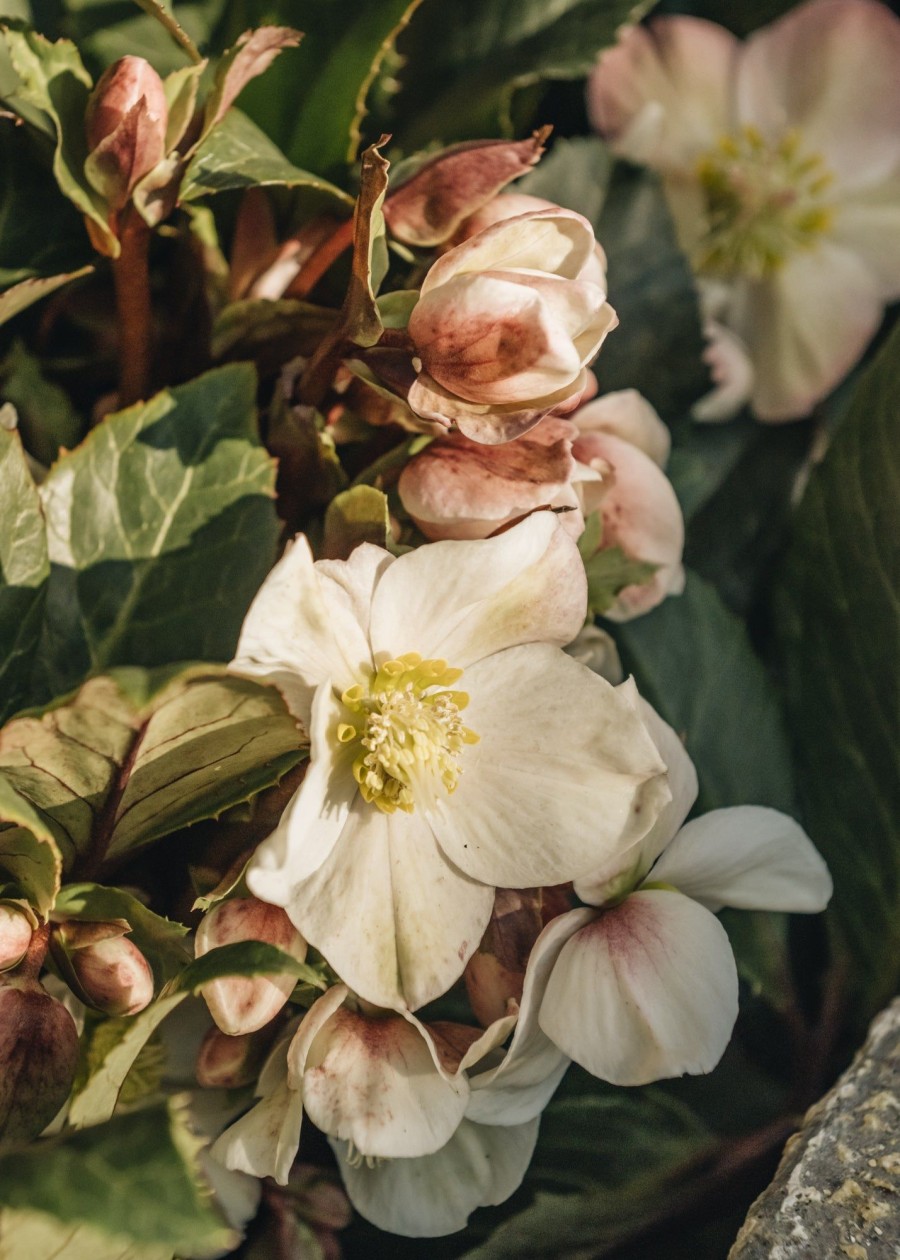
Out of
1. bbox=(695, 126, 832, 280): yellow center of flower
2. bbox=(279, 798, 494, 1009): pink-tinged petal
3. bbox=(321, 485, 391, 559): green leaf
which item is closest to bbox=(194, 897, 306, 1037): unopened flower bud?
bbox=(279, 798, 494, 1009): pink-tinged petal

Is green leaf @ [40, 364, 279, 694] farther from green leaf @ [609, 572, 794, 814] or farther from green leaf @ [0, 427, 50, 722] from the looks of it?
green leaf @ [609, 572, 794, 814]

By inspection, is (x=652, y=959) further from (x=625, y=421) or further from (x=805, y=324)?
(x=805, y=324)

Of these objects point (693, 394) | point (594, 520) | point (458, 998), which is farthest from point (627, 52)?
point (458, 998)

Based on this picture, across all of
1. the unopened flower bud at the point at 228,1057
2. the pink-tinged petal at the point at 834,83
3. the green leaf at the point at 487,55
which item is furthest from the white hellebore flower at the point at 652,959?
the pink-tinged petal at the point at 834,83

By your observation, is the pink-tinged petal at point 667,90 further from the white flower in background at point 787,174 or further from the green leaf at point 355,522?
the green leaf at point 355,522

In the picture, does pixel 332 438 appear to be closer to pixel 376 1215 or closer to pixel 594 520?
pixel 594 520

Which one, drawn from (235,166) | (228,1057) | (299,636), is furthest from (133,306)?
(228,1057)
